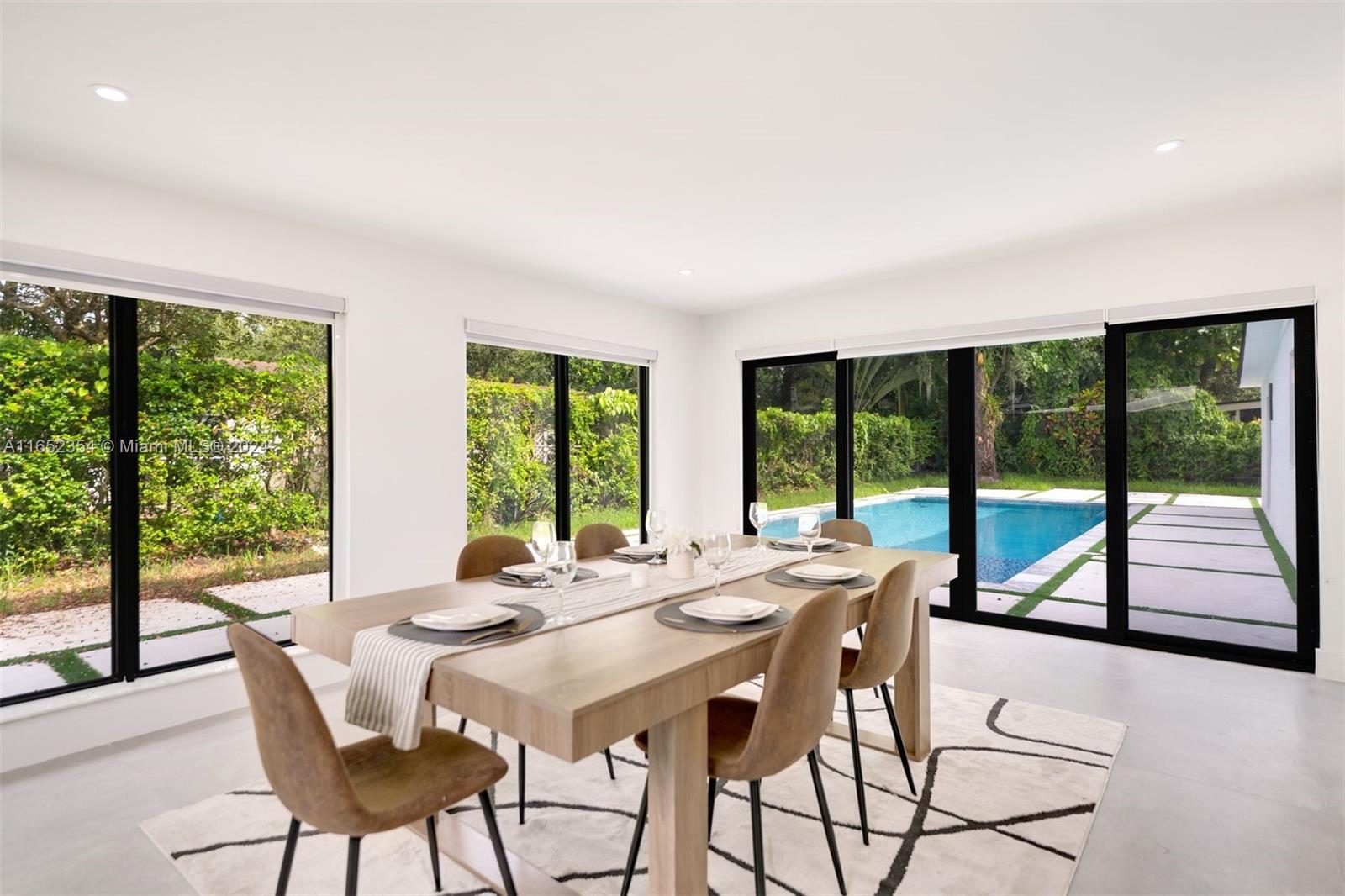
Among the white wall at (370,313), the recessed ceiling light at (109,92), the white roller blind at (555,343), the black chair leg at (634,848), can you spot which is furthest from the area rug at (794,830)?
the white roller blind at (555,343)

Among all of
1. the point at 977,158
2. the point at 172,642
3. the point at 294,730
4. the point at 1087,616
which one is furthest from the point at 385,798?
the point at 1087,616

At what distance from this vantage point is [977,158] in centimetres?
288

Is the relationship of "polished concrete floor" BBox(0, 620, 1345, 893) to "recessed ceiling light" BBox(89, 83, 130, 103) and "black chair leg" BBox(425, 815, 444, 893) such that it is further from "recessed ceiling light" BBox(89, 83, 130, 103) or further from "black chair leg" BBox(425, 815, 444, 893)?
"recessed ceiling light" BBox(89, 83, 130, 103)

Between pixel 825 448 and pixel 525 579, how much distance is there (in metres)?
3.52

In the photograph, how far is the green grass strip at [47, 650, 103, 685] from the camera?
9.75 ft

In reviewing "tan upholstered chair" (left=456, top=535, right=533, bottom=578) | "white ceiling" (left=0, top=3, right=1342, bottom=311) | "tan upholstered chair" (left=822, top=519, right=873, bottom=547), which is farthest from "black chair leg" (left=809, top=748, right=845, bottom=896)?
"white ceiling" (left=0, top=3, right=1342, bottom=311)

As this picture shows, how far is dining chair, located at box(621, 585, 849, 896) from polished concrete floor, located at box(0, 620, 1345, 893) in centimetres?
92

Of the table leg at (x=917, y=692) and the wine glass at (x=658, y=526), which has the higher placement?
the wine glass at (x=658, y=526)

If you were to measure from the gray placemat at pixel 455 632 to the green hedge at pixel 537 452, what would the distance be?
2621 mm

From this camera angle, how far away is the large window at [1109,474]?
Result: 371cm

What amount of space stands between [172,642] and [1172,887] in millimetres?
3939

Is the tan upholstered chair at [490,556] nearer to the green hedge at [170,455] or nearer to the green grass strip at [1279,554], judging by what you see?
the green hedge at [170,455]

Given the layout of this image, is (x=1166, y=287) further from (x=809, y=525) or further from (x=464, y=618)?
(x=464, y=618)

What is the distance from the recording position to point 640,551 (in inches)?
117
